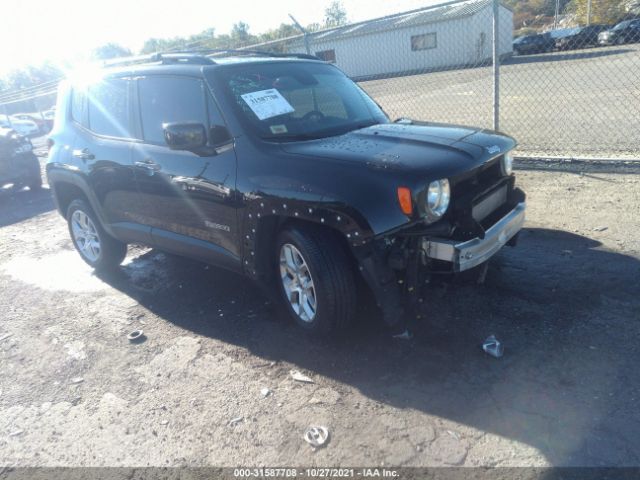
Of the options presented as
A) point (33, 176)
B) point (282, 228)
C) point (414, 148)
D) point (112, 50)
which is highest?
point (112, 50)

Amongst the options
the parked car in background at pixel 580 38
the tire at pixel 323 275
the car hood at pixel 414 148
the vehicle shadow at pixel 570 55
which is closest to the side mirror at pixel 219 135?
the car hood at pixel 414 148

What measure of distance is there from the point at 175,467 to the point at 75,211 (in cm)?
374

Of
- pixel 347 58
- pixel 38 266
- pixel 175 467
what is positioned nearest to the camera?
pixel 175 467

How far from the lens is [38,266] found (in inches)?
241

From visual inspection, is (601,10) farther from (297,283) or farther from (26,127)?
(297,283)

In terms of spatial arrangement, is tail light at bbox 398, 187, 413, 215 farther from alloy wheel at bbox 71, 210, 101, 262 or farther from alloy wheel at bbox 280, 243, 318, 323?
alloy wheel at bbox 71, 210, 101, 262

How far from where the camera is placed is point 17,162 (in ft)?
32.8

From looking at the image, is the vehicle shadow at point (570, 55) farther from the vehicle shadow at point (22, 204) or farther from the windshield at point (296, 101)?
the windshield at point (296, 101)

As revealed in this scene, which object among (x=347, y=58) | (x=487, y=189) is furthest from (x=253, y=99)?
(x=347, y=58)

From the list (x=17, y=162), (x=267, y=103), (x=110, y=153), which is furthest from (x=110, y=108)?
(x=17, y=162)

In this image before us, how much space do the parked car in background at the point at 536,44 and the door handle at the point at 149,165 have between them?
2967cm

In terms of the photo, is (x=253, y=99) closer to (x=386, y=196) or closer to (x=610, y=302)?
(x=386, y=196)

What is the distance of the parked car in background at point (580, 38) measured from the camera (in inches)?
1074

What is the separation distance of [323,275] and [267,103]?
4.81ft
